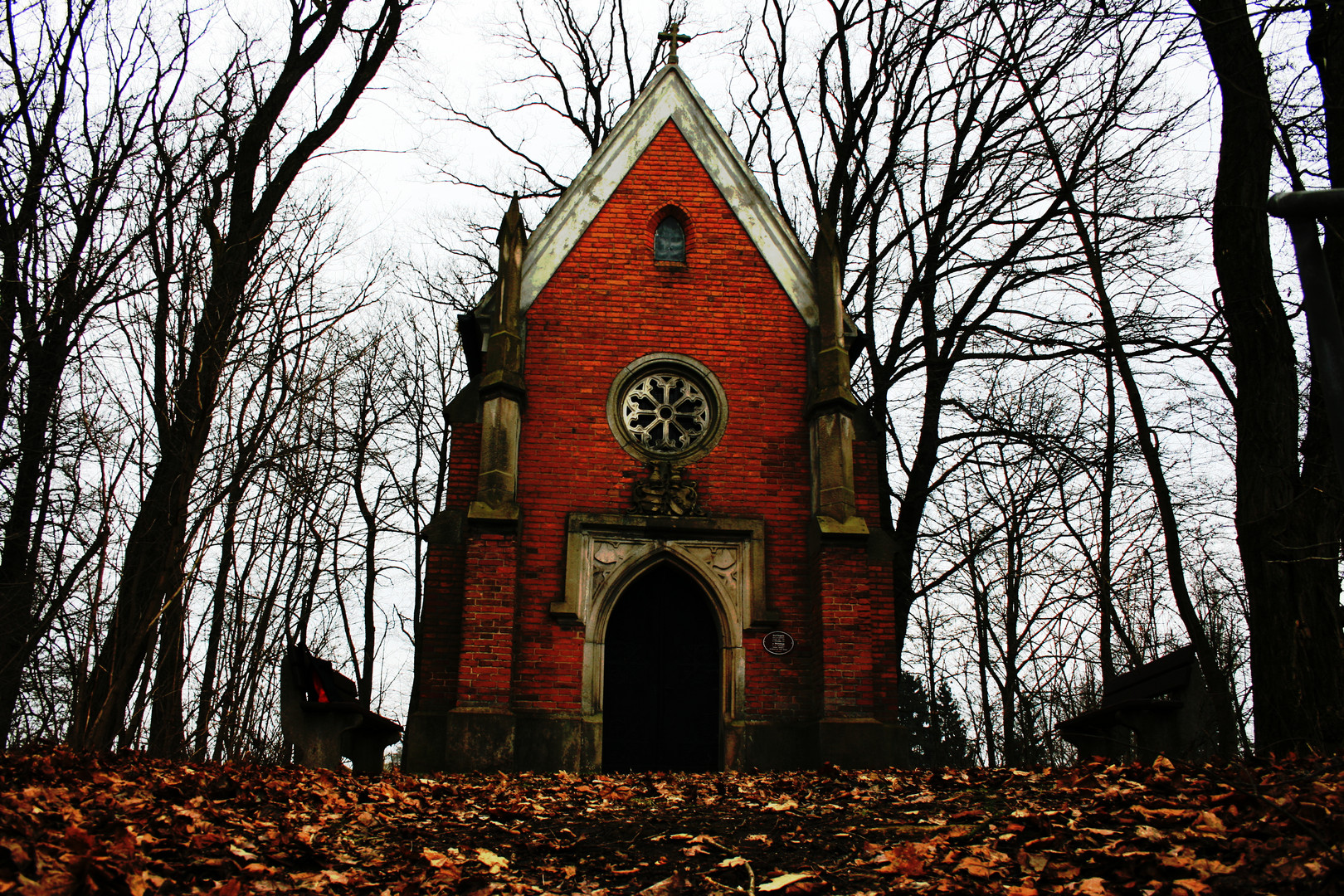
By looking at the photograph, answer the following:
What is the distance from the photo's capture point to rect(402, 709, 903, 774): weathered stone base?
1006cm

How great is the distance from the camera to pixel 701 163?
43.8 ft

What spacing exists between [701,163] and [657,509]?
15.8ft

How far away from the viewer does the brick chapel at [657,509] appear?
35.2 feet

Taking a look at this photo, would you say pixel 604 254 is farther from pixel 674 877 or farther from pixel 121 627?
pixel 674 877

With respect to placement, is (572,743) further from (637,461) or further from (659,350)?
(659,350)

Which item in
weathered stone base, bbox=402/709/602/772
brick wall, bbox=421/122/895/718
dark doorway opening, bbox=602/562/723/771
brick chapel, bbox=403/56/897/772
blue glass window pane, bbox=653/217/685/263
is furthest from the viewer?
blue glass window pane, bbox=653/217/685/263

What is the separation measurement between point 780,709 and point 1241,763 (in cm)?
545

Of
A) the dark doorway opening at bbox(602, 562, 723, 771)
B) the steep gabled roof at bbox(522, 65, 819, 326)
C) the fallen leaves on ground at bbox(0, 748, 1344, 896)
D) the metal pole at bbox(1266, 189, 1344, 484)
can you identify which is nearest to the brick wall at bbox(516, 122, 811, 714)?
the steep gabled roof at bbox(522, 65, 819, 326)

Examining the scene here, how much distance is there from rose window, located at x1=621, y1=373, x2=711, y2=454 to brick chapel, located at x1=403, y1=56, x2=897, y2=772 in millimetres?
Result: 22

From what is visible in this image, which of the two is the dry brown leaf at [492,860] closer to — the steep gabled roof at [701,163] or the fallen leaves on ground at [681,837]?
the fallen leaves on ground at [681,837]

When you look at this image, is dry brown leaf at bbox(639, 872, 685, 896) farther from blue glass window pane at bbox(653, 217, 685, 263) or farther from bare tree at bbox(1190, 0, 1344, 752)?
blue glass window pane at bbox(653, 217, 685, 263)

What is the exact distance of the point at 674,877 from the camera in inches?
177

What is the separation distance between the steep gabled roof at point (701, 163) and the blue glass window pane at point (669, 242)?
2.47ft

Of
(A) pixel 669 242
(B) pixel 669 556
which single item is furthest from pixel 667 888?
(A) pixel 669 242
